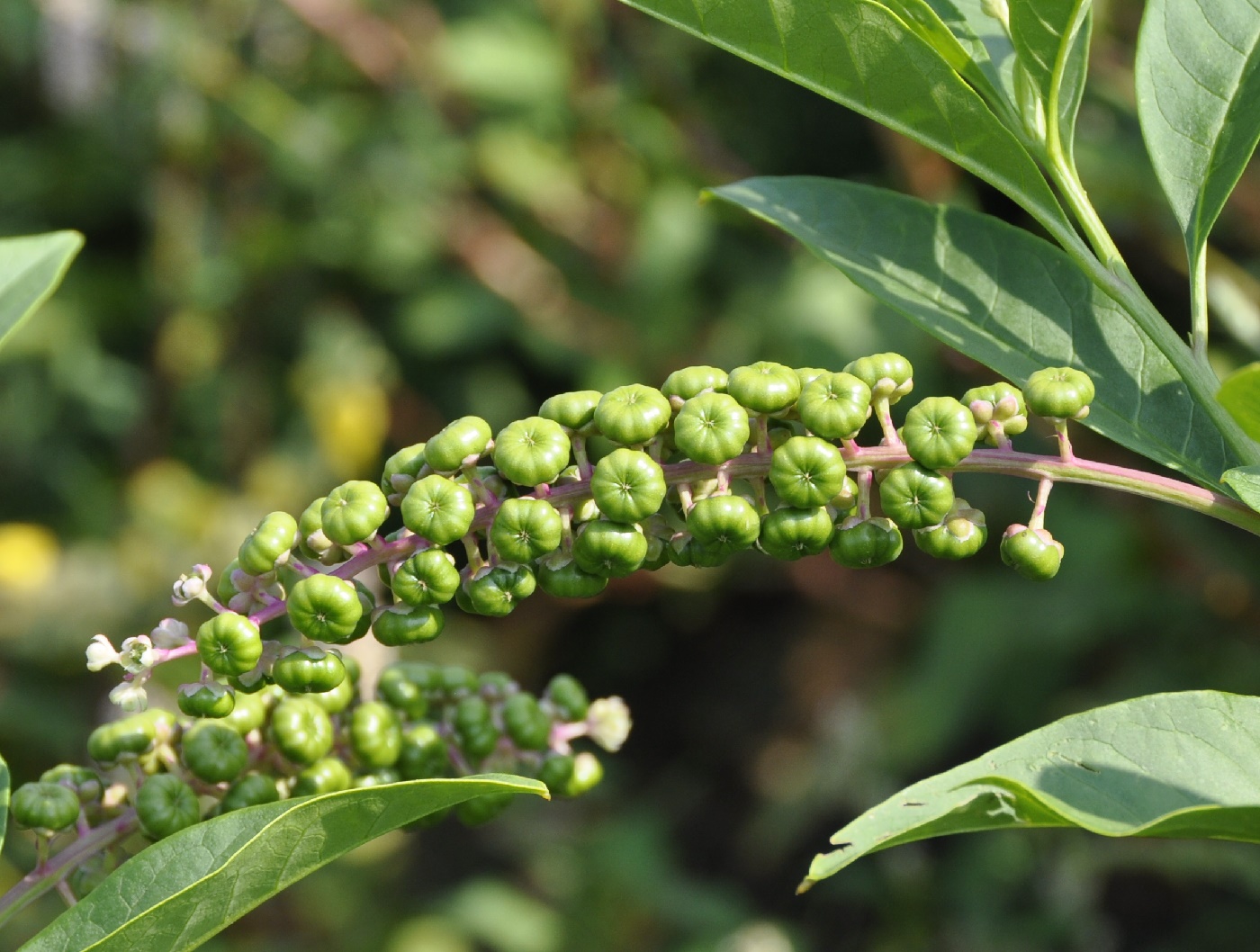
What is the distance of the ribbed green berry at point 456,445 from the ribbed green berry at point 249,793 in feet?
1.64

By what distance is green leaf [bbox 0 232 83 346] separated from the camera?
1.82m

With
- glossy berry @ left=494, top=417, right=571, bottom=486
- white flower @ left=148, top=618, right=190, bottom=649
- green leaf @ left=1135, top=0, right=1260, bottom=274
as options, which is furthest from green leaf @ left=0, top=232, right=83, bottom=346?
green leaf @ left=1135, top=0, right=1260, bottom=274

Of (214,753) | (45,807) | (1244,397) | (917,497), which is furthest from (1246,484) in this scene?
(45,807)

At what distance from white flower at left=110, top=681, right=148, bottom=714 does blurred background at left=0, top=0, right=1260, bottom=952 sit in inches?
122

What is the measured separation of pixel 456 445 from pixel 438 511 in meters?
0.08

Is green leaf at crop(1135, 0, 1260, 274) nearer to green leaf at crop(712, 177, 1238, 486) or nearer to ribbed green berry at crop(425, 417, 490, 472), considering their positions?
green leaf at crop(712, 177, 1238, 486)

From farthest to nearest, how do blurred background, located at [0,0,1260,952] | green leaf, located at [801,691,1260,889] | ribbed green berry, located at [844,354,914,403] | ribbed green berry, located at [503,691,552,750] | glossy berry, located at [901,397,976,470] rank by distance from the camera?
blurred background, located at [0,0,1260,952] → ribbed green berry, located at [503,691,552,750] → ribbed green berry, located at [844,354,914,403] → glossy berry, located at [901,397,976,470] → green leaf, located at [801,691,1260,889]

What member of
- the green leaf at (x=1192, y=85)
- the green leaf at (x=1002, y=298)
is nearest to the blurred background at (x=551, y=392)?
the green leaf at (x=1002, y=298)

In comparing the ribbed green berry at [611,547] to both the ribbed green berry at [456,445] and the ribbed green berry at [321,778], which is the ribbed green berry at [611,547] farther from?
the ribbed green berry at [321,778]

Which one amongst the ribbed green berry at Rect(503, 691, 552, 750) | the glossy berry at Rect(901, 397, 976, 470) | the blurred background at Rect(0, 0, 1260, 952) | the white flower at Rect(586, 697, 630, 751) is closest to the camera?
the glossy berry at Rect(901, 397, 976, 470)

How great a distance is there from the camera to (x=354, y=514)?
140 centimetres

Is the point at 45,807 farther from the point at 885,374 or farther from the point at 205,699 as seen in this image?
the point at 885,374

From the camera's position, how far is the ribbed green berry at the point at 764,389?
4.56ft

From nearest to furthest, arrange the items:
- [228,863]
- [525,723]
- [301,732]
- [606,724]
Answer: [228,863] < [301,732] < [525,723] < [606,724]
